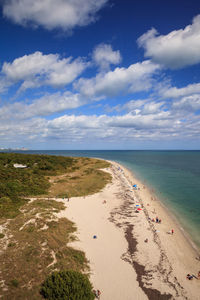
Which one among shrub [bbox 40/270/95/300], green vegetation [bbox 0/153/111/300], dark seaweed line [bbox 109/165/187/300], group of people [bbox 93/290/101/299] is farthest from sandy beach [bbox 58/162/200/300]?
shrub [bbox 40/270/95/300]

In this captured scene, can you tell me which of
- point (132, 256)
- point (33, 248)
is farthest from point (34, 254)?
point (132, 256)

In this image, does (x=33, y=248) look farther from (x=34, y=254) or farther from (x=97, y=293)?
(x=97, y=293)

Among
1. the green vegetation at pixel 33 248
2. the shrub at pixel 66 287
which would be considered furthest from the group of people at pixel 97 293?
the green vegetation at pixel 33 248

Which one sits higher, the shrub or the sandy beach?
the shrub

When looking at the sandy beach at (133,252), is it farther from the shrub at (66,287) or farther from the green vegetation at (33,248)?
the shrub at (66,287)

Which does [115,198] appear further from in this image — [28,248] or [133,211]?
[28,248]

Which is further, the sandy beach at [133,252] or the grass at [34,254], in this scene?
the sandy beach at [133,252]

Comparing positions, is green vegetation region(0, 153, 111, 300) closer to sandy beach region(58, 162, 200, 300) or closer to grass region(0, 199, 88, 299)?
grass region(0, 199, 88, 299)
